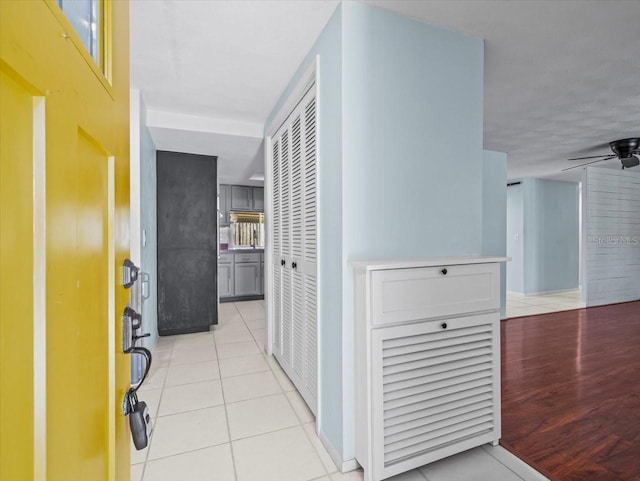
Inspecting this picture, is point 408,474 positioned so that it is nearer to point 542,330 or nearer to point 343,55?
point 343,55

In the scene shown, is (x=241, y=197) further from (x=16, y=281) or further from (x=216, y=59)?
(x=16, y=281)

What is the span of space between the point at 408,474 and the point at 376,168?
1.60 m

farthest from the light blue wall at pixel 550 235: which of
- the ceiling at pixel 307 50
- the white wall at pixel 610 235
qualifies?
the ceiling at pixel 307 50

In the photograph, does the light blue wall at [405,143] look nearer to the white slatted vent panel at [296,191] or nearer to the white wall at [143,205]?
the white slatted vent panel at [296,191]

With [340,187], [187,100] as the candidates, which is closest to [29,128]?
[340,187]

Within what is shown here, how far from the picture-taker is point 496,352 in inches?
69.9

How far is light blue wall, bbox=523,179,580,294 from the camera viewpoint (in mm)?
6660

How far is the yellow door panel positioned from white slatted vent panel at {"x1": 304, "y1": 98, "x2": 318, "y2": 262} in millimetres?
1572

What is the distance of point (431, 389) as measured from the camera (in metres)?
1.58

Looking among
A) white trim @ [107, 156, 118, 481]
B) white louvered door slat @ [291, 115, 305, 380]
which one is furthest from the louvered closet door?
white trim @ [107, 156, 118, 481]

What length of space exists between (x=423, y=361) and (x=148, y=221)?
2.90 m

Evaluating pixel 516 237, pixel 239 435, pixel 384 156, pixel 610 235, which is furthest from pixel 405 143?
pixel 610 235

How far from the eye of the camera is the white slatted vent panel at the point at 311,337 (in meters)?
2.07

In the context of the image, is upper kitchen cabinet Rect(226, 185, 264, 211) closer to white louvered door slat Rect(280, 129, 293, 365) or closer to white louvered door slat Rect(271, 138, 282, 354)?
white louvered door slat Rect(271, 138, 282, 354)
